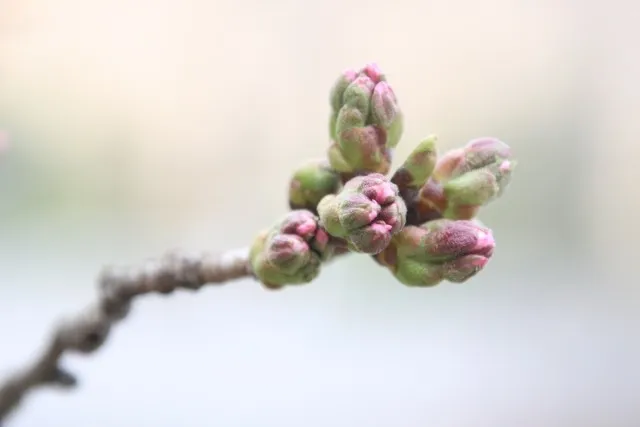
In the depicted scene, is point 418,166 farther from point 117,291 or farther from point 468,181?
point 117,291

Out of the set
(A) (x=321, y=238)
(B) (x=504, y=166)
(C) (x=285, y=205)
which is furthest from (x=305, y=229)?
(C) (x=285, y=205)

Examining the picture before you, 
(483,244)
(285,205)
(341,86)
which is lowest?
(483,244)

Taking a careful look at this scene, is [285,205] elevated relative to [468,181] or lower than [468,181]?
elevated

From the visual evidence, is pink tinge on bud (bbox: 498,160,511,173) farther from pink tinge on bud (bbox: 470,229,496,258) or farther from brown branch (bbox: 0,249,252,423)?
brown branch (bbox: 0,249,252,423)

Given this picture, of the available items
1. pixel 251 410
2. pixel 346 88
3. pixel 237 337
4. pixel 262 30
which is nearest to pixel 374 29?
pixel 262 30

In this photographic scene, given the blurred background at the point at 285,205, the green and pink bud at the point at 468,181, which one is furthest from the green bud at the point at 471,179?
the blurred background at the point at 285,205

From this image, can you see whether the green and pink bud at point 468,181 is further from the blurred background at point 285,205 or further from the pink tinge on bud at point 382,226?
the blurred background at point 285,205

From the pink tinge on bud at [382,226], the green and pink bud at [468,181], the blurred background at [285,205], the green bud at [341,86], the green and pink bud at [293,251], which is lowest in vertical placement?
the pink tinge on bud at [382,226]
